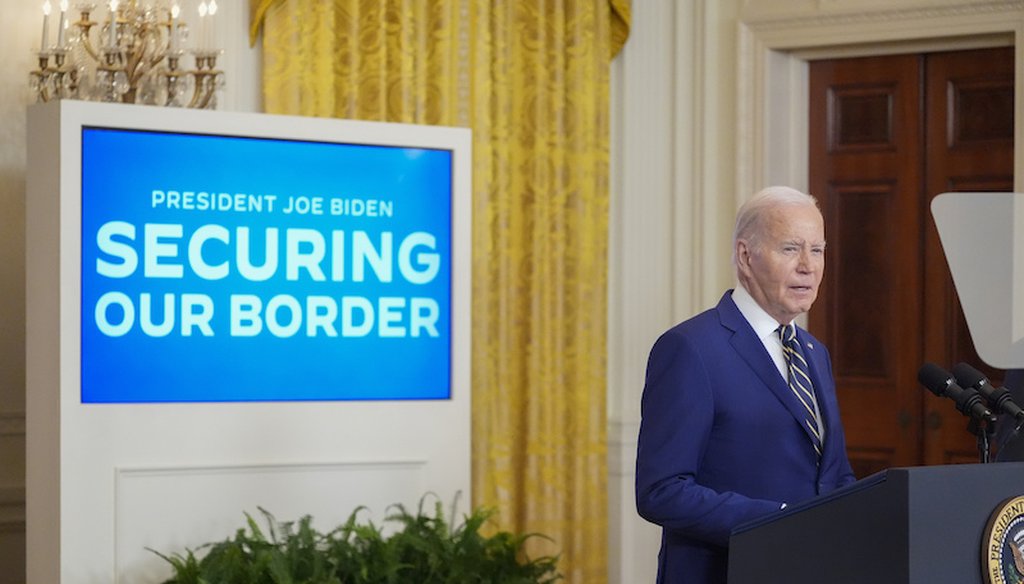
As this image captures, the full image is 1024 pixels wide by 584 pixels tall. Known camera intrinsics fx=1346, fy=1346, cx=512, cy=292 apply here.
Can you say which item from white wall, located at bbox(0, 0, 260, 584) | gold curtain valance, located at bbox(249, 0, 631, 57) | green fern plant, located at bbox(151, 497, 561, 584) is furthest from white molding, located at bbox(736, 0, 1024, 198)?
white wall, located at bbox(0, 0, 260, 584)

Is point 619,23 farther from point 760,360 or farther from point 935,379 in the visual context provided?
point 935,379

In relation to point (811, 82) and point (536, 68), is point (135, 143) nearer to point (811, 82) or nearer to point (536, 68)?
point (536, 68)

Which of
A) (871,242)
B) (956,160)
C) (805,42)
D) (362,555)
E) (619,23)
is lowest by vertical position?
(362,555)

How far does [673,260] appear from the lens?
5.79 meters

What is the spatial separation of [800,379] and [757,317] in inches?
5.3

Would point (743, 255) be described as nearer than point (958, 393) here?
No

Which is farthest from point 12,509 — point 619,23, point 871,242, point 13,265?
point 871,242

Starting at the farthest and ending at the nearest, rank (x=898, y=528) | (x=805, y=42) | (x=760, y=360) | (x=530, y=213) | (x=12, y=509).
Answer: (x=530, y=213)
(x=805, y=42)
(x=12, y=509)
(x=760, y=360)
(x=898, y=528)

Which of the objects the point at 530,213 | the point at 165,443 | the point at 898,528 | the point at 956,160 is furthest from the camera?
the point at 530,213

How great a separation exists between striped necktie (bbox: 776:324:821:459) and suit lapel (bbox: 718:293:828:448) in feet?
0.05

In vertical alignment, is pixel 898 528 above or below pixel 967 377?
below

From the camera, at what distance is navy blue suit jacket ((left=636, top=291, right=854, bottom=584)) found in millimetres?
2260

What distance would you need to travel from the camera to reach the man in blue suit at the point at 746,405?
227 centimetres

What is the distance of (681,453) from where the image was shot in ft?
7.36
